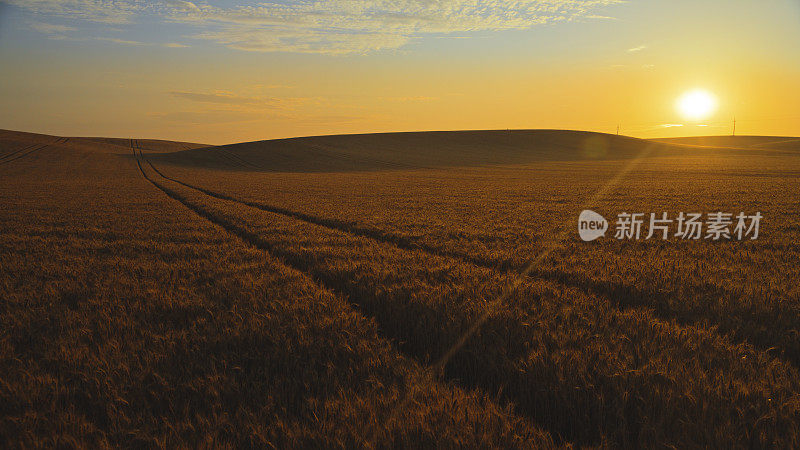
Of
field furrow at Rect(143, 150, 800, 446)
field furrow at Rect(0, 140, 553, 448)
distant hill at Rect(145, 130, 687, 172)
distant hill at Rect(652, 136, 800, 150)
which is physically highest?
distant hill at Rect(652, 136, 800, 150)

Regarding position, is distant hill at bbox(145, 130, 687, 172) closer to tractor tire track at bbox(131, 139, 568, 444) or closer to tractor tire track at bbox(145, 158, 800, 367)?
tractor tire track at bbox(131, 139, 568, 444)

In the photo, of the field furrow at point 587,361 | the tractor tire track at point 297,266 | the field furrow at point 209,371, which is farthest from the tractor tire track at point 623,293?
the field furrow at point 209,371

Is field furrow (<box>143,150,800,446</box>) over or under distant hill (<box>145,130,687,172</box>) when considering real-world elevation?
under

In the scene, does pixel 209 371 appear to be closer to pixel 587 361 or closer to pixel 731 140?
pixel 587 361

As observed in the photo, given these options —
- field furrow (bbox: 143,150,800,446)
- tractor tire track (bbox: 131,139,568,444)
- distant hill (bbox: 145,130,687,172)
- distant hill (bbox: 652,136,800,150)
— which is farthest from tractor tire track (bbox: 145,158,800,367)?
distant hill (bbox: 652,136,800,150)

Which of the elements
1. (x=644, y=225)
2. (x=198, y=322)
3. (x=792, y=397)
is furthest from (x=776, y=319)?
(x=644, y=225)

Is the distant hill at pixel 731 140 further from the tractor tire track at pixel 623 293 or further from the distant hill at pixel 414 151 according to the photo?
the tractor tire track at pixel 623 293

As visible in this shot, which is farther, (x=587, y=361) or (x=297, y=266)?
(x=297, y=266)

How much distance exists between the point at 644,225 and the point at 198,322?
1457cm

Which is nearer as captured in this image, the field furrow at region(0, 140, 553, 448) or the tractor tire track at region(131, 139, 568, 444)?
the field furrow at region(0, 140, 553, 448)

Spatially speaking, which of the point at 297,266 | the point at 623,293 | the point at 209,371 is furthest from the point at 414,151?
the point at 209,371

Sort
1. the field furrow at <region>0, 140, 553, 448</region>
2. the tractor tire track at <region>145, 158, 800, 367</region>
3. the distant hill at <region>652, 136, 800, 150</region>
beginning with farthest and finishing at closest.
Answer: the distant hill at <region>652, 136, 800, 150</region>
the tractor tire track at <region>145, 158, 800, 367</region>
the field furrow at <region>0, 140, 553, 448</region>

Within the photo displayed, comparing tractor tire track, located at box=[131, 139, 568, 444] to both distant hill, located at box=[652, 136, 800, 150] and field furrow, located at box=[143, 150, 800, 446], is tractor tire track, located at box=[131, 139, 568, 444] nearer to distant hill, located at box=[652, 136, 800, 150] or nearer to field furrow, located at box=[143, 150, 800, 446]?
field furrow, located at box=[143, 150, 800, 446]

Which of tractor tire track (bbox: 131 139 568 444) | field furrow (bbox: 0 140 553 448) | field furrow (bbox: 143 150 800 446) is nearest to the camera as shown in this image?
field furrow (bbox: 0 140 553 448)
